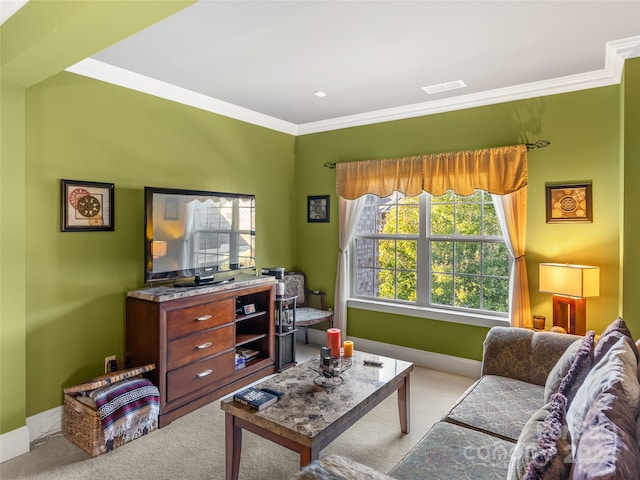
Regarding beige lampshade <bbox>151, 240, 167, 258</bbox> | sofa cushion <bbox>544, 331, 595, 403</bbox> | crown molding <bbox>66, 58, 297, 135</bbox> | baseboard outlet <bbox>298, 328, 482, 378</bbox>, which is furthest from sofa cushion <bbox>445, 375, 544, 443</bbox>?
crown molding <bbox>66, 58, 297, 135</bbox>

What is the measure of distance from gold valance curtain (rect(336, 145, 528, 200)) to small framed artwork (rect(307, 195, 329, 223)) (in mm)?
284

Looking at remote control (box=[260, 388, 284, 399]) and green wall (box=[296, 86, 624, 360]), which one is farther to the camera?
green wall (box=[296, 86, 624, 360])

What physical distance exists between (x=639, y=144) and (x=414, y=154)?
188 cm

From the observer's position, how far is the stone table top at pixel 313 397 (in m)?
1.89

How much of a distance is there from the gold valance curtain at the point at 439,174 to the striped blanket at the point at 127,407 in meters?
2.82

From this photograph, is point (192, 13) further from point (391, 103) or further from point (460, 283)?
point (460, 283)

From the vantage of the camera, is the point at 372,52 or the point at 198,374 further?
the point at 198,374

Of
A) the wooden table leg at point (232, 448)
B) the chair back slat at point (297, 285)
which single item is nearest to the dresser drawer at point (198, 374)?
the wooden table leg at point (232, 448)

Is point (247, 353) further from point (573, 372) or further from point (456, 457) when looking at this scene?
point (573, 372)

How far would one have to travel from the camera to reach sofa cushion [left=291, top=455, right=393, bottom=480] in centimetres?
128

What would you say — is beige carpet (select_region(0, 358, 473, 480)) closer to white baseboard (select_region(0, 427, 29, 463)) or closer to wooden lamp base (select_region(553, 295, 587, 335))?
white baseboard (select_region(0, 427, 29, 463))

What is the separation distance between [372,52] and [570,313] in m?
2.52

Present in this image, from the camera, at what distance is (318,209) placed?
4.79m

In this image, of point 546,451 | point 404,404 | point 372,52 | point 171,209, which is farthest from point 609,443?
point 171,209
